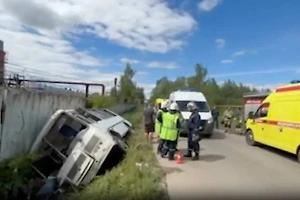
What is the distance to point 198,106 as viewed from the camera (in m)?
15.6

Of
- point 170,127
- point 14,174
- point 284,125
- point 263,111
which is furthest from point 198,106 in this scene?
point 14,174

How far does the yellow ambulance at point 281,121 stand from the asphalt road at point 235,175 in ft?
1.84

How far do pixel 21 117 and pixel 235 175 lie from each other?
6.10 m

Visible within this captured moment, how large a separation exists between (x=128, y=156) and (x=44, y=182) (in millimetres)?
2437

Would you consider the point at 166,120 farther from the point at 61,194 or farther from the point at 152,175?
the point at 61,194

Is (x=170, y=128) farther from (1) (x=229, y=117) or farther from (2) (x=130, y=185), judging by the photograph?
(1) (x=229, y=117)

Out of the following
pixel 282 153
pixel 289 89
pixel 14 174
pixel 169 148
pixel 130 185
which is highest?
pixel 289 89

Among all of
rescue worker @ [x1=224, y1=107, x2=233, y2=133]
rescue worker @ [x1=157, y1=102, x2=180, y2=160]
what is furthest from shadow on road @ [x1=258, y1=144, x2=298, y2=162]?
rescue worker @ [x1=224, y1=107, x2=233, y2=133]

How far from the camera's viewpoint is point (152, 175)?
6.73 m

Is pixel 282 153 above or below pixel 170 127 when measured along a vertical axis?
below

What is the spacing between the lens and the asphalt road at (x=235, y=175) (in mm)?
6012

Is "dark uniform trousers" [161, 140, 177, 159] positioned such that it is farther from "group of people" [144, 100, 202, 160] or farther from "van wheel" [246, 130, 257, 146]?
"van wheel" [246, 130, 257, 146]

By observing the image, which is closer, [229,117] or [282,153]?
[282,153]

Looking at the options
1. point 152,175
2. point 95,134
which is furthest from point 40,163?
point 152,175
